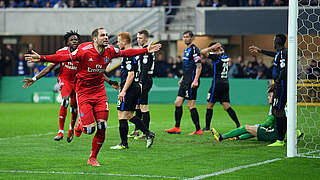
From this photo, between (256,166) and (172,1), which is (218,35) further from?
(256,166)

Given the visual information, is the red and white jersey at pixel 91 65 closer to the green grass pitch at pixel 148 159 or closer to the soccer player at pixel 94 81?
the soccer player at pixel 94 81

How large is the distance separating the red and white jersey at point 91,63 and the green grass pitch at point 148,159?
114 cm

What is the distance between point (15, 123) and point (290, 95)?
9.31 meters

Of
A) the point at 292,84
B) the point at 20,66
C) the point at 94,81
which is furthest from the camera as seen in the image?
the point at 20,66

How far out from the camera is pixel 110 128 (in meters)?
14.7

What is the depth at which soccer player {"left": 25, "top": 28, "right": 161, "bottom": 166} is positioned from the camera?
860 cm

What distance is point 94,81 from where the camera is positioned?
8.88 meters

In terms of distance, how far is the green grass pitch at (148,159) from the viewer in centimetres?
779

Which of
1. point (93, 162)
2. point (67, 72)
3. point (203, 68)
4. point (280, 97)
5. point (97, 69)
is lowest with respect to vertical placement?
point (93, 162)

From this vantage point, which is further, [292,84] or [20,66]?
[20,66]

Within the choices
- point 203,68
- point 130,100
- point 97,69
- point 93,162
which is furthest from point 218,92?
point 203,68

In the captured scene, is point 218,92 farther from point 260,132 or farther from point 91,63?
point 91,63

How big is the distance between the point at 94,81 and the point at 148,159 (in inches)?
58.6

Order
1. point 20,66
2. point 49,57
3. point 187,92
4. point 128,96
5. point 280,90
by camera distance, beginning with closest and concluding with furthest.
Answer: point 49,57 → point 128,96 → point 280,90 → point 187,92 → point 20,66
